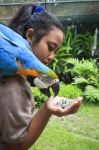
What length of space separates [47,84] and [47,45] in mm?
375

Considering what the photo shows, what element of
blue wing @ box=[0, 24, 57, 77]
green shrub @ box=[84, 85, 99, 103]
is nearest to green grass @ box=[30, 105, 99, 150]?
green shrub @ box=[84, 85, 99, 103]

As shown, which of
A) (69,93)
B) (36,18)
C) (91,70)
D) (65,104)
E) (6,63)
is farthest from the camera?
(91,70)

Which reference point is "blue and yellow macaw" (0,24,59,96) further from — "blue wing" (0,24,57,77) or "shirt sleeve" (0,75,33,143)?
"shirt sleeve" (0,75,33,143)

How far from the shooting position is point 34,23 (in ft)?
6.73

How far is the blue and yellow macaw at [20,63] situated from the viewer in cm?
159

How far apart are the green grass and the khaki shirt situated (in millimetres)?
2791

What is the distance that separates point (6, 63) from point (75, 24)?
26.5 feet

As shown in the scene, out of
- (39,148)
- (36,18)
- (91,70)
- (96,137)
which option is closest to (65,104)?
(36,18)

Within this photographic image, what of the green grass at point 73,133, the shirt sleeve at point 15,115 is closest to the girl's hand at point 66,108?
the shirt sleeve at point 15,115

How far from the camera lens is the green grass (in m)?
4.66

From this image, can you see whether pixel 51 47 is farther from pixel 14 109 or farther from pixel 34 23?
pixel 14 109

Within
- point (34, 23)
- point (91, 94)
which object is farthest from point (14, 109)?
point (91, 94)

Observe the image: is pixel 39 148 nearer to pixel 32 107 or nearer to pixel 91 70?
pixel 32 107

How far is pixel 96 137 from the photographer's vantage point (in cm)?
520
